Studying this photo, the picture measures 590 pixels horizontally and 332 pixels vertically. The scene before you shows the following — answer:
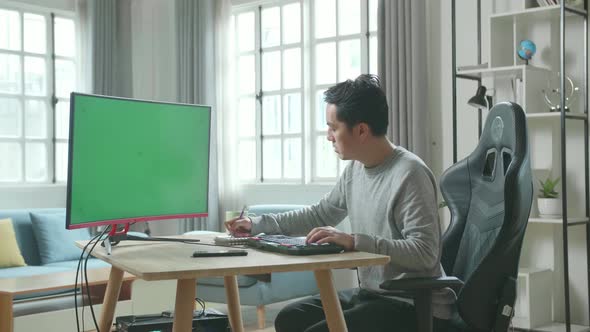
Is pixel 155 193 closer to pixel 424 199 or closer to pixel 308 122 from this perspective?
pixel 424 199

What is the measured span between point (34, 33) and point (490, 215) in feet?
16.7

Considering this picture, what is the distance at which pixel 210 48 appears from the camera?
6.12 metres

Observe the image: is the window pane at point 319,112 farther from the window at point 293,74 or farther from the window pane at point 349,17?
the window pane at point 349,17

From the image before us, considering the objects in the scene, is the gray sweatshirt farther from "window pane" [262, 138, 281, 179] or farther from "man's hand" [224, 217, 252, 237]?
"window pane" [262, 138, 281, 179]

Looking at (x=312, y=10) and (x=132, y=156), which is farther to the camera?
(x=312, y=10)

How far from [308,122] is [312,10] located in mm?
844

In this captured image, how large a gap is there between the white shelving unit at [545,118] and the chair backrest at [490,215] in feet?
6.24

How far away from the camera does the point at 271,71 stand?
6.03 metres

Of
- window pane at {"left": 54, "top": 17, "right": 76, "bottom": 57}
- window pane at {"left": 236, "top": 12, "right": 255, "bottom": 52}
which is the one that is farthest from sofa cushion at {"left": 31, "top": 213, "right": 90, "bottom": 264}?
window pane at {"left": 236, "top": 12, "right": 255, "bottom": 52}

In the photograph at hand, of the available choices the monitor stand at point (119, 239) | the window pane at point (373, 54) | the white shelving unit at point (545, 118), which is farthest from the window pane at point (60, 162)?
the monitor stand at point (119, 239)

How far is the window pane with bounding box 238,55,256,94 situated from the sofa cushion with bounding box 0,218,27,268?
2220 mm

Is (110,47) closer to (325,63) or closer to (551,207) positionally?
(325,63)

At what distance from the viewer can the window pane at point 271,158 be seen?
599 centimetres

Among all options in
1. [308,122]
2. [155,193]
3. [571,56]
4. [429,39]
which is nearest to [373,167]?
[155,193]
